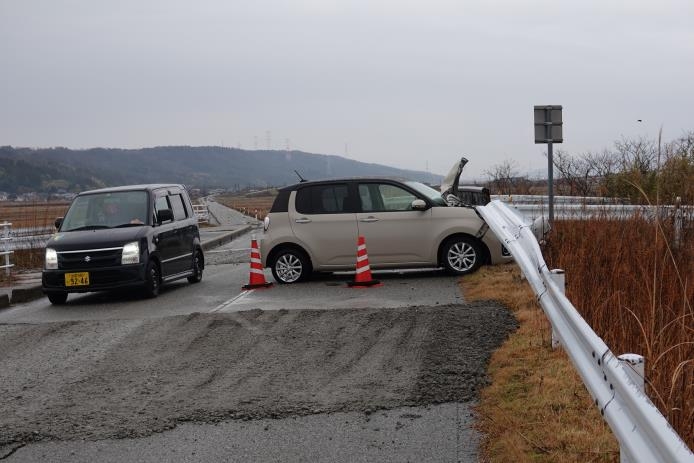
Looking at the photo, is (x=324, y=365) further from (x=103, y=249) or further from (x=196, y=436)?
(x=103, y=249)

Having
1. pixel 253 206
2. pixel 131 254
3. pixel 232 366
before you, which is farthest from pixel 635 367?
pixel 253 206

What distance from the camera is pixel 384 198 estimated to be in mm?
14812

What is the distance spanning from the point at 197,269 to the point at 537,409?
11.4m

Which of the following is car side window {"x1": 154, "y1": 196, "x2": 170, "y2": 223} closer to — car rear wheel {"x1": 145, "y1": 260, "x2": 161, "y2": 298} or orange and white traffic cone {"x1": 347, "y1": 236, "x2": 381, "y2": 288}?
car rear wheel {"x1": 145, "y1": 260, "x2": 161, "y2": 298}

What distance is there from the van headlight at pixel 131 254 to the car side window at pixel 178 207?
2087 mm

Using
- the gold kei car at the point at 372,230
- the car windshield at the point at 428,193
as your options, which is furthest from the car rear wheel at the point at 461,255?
the car windshield at the point at 428,193

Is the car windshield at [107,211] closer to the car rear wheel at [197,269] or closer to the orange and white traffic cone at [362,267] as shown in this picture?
the car rear wheel at [197,269]

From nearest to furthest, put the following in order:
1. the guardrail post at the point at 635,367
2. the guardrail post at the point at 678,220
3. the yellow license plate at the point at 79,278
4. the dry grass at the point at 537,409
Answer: the guardrail post at the point at 635,367
the dry grass at the point at 537,409
the guardrail post at the point at 678,220
the yellow license plate at the point at 79,278

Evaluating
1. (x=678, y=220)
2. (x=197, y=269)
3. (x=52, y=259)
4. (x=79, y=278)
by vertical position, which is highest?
(x=678, y=220)

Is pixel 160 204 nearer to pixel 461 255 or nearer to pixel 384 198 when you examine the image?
pixel 384 198

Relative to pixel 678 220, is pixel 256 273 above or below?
below

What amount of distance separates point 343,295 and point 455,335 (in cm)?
435

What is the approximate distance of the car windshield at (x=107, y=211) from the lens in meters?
14.4

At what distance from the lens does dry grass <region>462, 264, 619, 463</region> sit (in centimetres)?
483
